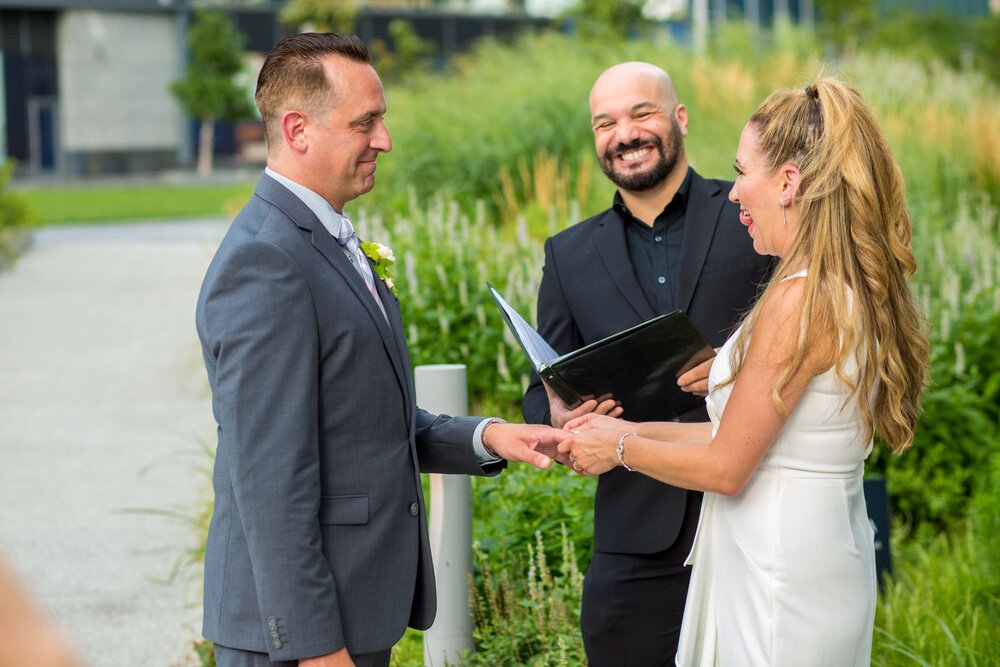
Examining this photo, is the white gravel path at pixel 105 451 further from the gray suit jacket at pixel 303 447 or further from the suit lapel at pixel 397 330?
the suit lapel at pixel 397 330

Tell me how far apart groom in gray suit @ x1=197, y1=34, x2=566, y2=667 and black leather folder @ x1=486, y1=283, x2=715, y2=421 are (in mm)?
409

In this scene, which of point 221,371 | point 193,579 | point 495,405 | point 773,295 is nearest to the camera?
point 221,371

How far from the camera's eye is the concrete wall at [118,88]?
1853 inches

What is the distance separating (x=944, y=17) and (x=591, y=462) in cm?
4876

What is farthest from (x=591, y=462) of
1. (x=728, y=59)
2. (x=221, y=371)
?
(x=728, y=59)

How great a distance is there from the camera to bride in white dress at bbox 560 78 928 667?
2492mm

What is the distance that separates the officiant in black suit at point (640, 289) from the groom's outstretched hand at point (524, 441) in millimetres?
182

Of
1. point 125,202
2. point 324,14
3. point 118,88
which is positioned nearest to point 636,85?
point 324,14

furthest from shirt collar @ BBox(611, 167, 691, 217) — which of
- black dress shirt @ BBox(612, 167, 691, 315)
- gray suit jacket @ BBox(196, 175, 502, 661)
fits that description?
gray suit jacket @ BBox(196, 175, 502, 661)

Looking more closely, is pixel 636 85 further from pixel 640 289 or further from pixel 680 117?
pixel 640 289

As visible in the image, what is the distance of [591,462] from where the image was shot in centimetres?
291

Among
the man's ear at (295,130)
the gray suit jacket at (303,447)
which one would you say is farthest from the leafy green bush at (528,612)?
the man's ear at (295,130)

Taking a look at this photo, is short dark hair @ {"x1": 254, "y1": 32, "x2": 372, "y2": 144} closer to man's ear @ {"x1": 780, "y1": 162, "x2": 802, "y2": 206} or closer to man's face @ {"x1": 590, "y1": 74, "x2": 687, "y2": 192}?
man's ear @ {"x1": 780, "y1": 162, "x2": 802, "y2": 206}

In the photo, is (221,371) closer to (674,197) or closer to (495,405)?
(674,197)
